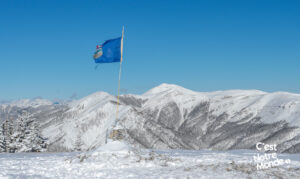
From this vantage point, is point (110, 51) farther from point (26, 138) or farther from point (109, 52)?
point (26, 138)

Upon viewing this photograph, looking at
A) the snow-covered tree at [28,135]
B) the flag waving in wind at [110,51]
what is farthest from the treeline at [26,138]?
the flag waving in wind at [110,51]

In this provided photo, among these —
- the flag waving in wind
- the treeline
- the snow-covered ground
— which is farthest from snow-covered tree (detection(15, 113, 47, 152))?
the flag waving in wind

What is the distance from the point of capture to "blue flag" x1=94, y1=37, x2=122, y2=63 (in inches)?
1191

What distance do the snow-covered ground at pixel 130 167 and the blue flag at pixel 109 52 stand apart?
8312 millimetres

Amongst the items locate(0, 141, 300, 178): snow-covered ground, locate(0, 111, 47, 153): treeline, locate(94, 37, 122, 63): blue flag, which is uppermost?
locate(94, 37, 122, 63): blue flag

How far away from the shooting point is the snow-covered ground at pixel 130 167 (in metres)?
19.9

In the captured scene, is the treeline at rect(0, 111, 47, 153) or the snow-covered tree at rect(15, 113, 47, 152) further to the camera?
the snow-covered tree at rect(15, 113, 47, 152)

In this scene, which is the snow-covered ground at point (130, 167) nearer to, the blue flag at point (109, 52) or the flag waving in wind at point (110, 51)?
the flag waving in wind at point (110, 51)

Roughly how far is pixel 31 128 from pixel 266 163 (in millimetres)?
45756

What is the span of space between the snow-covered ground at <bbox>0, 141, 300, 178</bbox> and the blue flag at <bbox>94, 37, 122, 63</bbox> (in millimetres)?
8312

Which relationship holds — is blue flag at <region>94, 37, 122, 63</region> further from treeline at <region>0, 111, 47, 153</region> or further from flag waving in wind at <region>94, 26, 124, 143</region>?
treeline at <region>0, 111, 47, 153</region>

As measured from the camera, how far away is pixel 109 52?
101 ft

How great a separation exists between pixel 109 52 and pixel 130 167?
12108 millimetres

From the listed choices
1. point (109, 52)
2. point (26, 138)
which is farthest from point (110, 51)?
point (26, 138)
